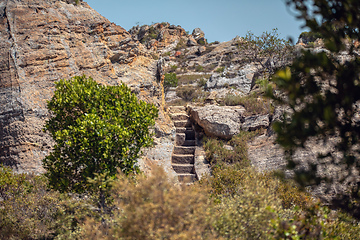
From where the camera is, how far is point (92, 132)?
683cm

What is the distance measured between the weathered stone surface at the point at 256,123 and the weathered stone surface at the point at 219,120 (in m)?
0.35

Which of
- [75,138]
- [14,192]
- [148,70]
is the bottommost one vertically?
[14,192]

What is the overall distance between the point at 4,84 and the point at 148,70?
7135mm

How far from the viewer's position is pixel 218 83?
28.4m

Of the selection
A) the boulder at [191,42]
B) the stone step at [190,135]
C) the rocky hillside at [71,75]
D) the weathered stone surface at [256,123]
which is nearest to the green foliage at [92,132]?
the rocky hillside at [71,75]

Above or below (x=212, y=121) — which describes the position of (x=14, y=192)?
below

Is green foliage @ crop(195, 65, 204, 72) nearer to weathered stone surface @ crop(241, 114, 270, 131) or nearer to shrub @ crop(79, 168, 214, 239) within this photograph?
weathered stone surface @ crop(241, 114, 270, 131)

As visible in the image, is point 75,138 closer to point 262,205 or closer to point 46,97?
point 262,205

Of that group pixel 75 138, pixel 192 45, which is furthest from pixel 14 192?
pixel 192 45

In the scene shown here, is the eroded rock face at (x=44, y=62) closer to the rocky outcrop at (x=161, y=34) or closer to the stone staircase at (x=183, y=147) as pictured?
the stone staircase at (x=183, y=147)

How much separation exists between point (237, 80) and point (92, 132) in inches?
861

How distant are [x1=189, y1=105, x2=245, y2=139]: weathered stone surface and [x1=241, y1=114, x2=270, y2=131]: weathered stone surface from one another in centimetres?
35

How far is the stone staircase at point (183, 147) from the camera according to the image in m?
14.5

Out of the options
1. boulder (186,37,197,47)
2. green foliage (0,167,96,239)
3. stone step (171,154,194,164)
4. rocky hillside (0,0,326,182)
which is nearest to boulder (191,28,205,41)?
boulder (186,37,197,47)
